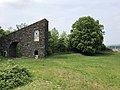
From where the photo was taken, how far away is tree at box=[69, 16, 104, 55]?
47.5 meters

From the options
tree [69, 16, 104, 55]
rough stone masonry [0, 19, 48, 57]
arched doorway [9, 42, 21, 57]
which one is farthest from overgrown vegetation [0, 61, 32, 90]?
tree [69, 16, 104, 55]

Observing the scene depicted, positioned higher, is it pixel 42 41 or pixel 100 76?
pixel 42 41

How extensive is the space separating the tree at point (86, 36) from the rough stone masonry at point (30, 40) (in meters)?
11.1

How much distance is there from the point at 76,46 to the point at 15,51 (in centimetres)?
1284

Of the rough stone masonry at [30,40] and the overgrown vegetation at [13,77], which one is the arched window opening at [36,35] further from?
the overgrown vegetation at [13,77]

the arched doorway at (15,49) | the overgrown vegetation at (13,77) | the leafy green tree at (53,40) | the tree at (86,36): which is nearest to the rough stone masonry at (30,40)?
the arched doorway at (15,49)

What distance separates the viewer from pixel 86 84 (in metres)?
17.7

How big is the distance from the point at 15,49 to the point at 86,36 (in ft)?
46.8

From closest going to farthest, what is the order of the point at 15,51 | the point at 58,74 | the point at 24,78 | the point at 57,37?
the point at 24,78 < the point at 58,74 < the point at 15,51 < the point at 57,37

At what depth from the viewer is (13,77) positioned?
17.2 metres

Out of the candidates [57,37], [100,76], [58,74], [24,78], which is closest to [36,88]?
[24,78]

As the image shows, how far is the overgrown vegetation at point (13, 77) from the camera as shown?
1630 cm

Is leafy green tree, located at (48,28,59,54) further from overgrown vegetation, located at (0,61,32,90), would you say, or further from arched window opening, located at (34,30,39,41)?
overgrown vegetation, located at (0,61,32,90)

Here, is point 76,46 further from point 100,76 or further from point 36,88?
point 36,88
